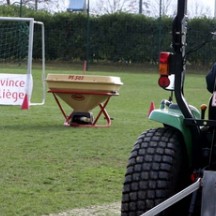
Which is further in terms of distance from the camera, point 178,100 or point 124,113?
point 124,113

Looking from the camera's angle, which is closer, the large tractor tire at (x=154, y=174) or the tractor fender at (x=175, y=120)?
the large tractor tire at (x=154, y=174)

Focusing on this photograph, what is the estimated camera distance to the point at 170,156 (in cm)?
513

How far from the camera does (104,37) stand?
1550 inches

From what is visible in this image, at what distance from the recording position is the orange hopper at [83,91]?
522 inches

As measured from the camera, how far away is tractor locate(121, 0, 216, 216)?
5.07 metres

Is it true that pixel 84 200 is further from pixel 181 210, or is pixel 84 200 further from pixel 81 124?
pixel 81 124

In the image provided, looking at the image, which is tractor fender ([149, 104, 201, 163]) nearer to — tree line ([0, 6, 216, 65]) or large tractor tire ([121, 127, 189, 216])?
large tractor tire ([121, 127, 189, 216])

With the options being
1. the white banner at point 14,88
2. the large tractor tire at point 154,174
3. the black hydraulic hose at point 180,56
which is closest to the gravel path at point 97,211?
the large tractor tire at point 154,174

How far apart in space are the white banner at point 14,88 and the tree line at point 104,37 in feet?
65.8

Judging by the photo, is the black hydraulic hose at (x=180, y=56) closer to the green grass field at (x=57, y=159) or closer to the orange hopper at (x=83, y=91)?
the green grass field at (x=57, y=159)

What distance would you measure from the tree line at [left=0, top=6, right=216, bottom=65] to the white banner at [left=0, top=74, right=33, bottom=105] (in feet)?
65.8

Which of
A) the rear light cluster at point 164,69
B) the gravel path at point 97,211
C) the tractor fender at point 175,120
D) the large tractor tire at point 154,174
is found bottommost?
the gravel path at point 97,211

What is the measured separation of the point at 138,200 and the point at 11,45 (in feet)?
90.0

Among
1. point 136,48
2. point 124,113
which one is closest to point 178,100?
point 124,113
